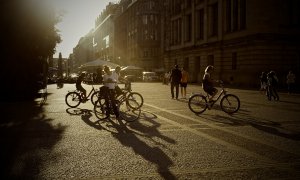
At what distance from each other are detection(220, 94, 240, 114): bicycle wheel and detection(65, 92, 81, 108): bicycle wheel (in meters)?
6.23

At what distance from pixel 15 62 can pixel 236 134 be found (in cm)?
1451

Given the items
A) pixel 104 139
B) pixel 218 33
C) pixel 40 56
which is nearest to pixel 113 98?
pixel 104 139

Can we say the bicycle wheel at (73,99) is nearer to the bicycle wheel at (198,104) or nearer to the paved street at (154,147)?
the paved street at (154,147)

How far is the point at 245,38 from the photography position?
37469 mm

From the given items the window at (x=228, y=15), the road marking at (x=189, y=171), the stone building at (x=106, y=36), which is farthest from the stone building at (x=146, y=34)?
the road marking at (x=189, y=171)

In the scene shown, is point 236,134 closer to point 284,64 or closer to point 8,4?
point 8,4

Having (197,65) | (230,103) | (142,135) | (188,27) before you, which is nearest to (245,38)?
(197,65)

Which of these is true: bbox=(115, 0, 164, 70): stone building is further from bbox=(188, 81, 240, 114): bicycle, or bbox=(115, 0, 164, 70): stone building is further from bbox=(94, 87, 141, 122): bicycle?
bbox=(94, 87, 141, 122): bicycle

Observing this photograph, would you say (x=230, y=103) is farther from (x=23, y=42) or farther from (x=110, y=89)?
(x=23, y=42)

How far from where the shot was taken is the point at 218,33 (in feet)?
143

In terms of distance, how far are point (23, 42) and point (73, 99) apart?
5.60m

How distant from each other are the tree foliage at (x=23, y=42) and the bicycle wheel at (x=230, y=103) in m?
11.2

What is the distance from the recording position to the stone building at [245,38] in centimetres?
3616

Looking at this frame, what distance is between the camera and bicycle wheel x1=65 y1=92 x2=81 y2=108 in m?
17.1
